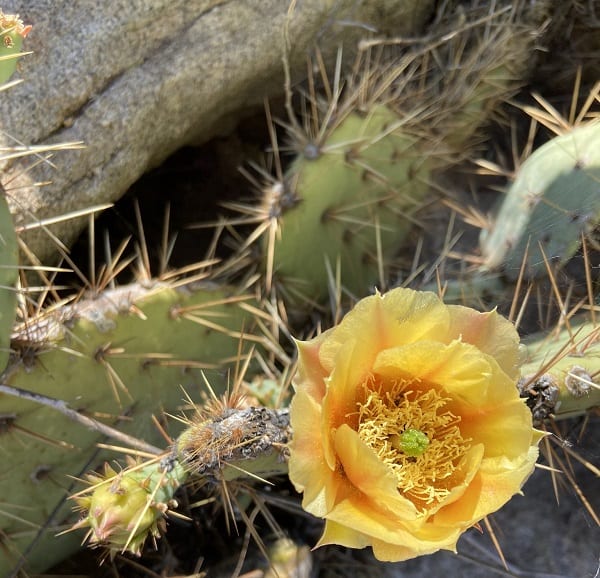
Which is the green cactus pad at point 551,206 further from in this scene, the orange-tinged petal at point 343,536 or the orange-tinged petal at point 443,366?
the orange-tinged petal at point 343,536

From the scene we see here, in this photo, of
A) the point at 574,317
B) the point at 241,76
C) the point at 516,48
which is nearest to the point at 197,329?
the point at 241,76

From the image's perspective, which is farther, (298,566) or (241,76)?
(241,76)

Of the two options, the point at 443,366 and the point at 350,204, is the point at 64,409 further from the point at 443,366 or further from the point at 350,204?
the point at 350,204

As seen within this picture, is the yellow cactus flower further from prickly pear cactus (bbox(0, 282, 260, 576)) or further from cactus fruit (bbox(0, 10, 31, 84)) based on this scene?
cactus fruit (bbox(0, 10, 31, 84))

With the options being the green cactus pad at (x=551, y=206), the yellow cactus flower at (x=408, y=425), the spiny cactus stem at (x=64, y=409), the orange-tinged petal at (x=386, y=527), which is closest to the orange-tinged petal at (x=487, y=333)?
the yellow cactus flower at (x=408, y=425)

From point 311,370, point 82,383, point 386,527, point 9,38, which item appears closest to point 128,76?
point 9,38

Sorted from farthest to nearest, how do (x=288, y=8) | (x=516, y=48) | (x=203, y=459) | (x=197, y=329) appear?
(x=516, y=48) < (x=288, y=8) < (x=197, y=329) < (x=203, y=459)

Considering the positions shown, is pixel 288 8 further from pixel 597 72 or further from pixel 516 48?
pixel 597 72
